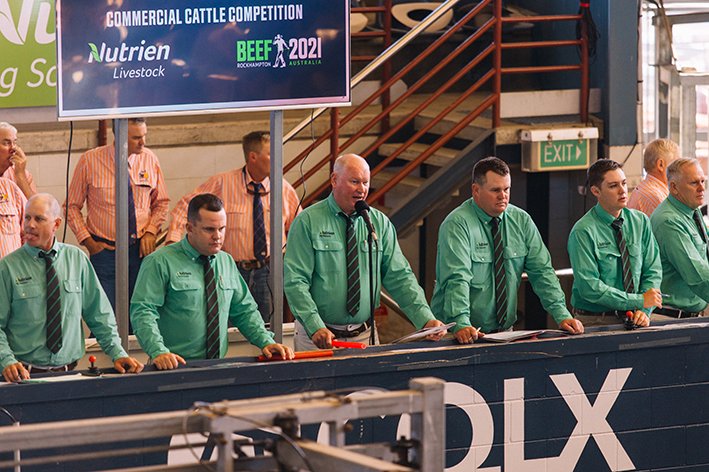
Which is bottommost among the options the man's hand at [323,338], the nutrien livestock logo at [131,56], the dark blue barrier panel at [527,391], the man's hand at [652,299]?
the dark blue barrier panel at [527,391]

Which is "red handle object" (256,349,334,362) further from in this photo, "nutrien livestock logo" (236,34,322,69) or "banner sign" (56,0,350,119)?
"nutrien livestock logo" (236,34,322,69)

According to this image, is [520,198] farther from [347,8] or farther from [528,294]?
[347,8]

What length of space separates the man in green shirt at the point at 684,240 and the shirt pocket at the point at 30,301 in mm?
3866

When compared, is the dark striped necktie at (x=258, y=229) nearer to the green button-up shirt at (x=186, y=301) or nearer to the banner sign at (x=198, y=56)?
the banner sign at (x=198, y=56)

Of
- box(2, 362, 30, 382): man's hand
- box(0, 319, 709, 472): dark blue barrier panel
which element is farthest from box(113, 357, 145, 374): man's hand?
box(2, 362, 30, 382): man's hand

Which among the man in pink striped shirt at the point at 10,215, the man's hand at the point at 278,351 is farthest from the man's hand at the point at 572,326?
the man in pink striped shirt at the point at 10,215

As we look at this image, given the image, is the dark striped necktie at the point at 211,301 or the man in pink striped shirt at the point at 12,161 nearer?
the dark striped necktie at the point at 211,301

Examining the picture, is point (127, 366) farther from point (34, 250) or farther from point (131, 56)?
point (131, 56)

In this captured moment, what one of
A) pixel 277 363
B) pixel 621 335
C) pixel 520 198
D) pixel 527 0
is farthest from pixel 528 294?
pixel 277 363

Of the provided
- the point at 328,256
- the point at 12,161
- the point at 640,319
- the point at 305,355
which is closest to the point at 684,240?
the point at 640,319

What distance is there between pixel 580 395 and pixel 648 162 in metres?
2.66

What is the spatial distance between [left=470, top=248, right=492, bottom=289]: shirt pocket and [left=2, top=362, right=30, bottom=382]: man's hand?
8.81 ft

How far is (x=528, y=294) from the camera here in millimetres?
12305

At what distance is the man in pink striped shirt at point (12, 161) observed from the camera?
9008mm
